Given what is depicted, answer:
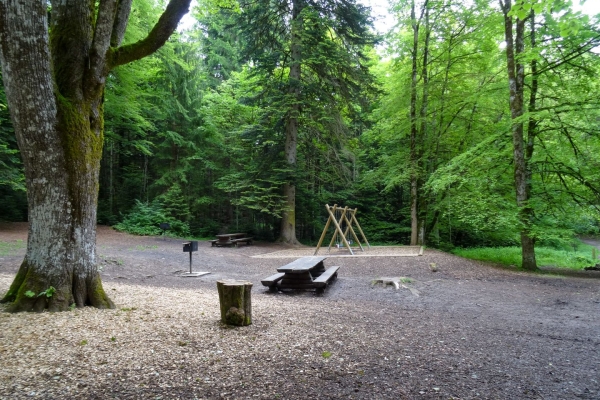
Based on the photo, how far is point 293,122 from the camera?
16750mm

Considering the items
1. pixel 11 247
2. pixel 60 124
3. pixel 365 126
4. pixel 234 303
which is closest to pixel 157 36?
pixel 60 124

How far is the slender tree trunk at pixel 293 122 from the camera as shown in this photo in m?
15.7

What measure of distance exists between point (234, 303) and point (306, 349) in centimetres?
105

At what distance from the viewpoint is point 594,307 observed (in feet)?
19.9

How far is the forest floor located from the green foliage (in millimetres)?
12036

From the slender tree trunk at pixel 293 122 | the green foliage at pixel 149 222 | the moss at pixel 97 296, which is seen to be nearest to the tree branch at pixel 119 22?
the moss at pixel 97 296

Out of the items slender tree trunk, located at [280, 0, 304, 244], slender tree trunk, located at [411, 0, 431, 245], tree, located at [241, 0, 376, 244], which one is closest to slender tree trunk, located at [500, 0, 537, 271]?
slender tree trunk, located at [411, 0, 431, 245]

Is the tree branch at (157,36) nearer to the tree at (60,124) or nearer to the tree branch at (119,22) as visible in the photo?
the tree at (60,124)

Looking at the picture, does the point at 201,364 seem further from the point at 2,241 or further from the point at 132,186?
the point at 132,186

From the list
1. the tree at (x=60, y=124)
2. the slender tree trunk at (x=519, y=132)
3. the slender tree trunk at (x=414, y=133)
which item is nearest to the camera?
the tree at (x=60, y=124)

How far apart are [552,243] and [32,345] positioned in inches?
969

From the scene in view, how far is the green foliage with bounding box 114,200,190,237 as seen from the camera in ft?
59.8

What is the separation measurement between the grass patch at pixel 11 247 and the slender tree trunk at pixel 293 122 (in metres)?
9.55

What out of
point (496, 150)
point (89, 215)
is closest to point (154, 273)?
point (89, 215)
